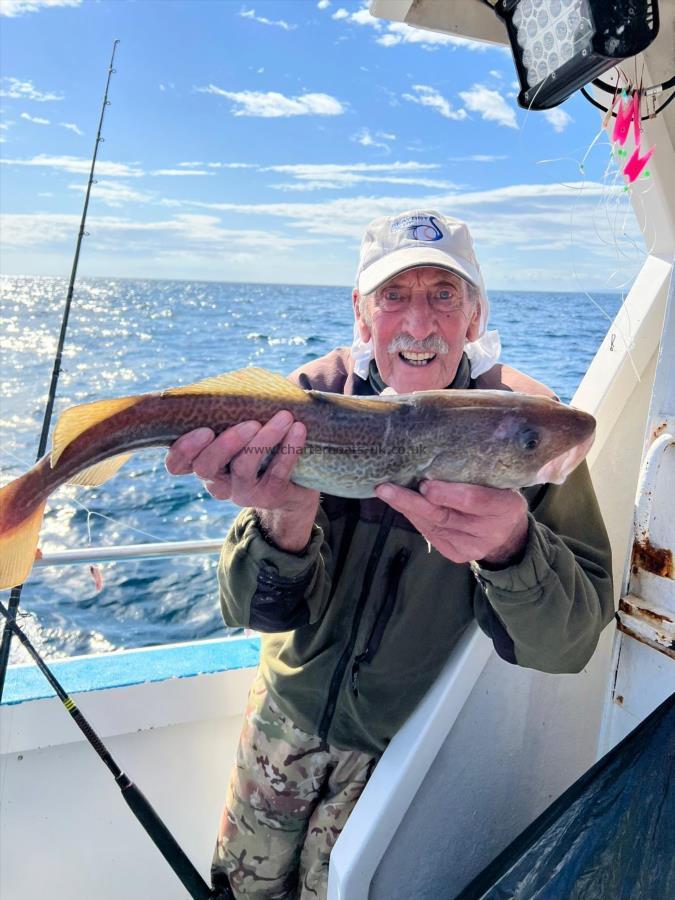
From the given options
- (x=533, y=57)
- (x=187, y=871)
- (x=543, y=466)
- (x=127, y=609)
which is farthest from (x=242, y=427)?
(x=127, y=609)

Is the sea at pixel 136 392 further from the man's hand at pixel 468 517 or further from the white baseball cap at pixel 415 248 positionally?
the man's hand at pixel 468 517

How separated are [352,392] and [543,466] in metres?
1.06

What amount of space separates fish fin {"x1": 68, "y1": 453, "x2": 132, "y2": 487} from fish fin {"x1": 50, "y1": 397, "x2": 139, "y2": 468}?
0.27ft

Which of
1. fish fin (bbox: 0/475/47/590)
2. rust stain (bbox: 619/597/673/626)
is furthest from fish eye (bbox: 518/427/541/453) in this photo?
fish fin (bbox: 0/475/47/590)

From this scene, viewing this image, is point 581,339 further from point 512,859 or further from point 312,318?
point 512,859

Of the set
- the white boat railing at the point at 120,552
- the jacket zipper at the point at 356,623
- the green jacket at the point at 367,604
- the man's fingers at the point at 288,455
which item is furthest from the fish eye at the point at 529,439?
the white boat railing at the point at 120,552

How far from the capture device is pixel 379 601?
253cm

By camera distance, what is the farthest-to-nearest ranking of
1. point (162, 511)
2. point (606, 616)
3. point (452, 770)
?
point (162, 511)
point (452, 770)
point (606, 616)

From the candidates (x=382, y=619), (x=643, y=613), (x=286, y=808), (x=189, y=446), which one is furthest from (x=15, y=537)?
(x=643, y=613)

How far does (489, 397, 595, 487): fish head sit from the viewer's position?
1967 mm

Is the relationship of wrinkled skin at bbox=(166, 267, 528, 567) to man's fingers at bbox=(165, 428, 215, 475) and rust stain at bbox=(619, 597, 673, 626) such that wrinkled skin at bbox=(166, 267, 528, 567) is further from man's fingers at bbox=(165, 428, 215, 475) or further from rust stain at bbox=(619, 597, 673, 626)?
rust stain at bbox=(619, 597, 673, 626)

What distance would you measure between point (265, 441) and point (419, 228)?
126 cm

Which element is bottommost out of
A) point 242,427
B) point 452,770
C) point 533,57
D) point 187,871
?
point 187,871

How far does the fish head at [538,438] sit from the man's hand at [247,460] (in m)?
0.57
